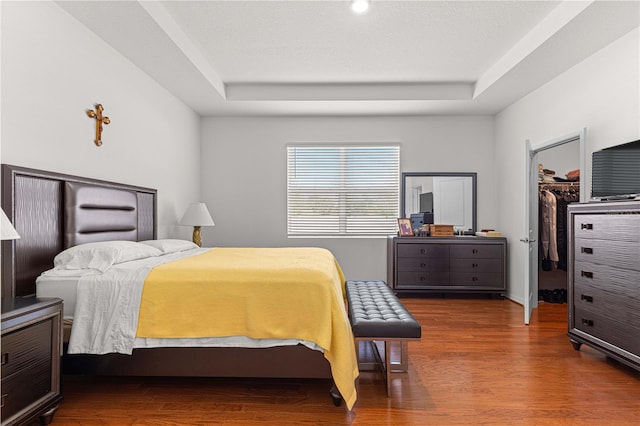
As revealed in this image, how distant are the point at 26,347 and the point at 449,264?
444 cm

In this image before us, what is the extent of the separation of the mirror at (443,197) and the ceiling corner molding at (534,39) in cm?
136

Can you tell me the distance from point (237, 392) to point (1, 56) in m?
2.40

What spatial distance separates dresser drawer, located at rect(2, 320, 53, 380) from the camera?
1.68 meters

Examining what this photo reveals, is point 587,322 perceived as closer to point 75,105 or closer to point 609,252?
point 609,252

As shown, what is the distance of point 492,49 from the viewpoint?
3.77m

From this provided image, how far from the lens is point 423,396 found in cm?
228

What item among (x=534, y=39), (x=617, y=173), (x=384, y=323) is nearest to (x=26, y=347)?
(x=384, y=323)

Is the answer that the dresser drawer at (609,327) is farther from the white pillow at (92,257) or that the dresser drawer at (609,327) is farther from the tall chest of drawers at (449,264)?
the white pillow at (92,257)

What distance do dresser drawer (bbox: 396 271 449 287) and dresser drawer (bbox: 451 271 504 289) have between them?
139 mm

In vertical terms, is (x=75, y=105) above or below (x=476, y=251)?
above

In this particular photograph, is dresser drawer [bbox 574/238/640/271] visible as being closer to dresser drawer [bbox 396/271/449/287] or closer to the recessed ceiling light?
dresser drawer [bbox 396/271/449/287]

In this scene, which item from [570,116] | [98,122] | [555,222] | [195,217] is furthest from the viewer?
[555,222]

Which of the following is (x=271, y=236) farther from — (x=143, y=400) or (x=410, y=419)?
(x=410, y=419)

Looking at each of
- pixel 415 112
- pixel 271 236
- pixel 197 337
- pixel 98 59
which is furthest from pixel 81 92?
pixel 415 112
